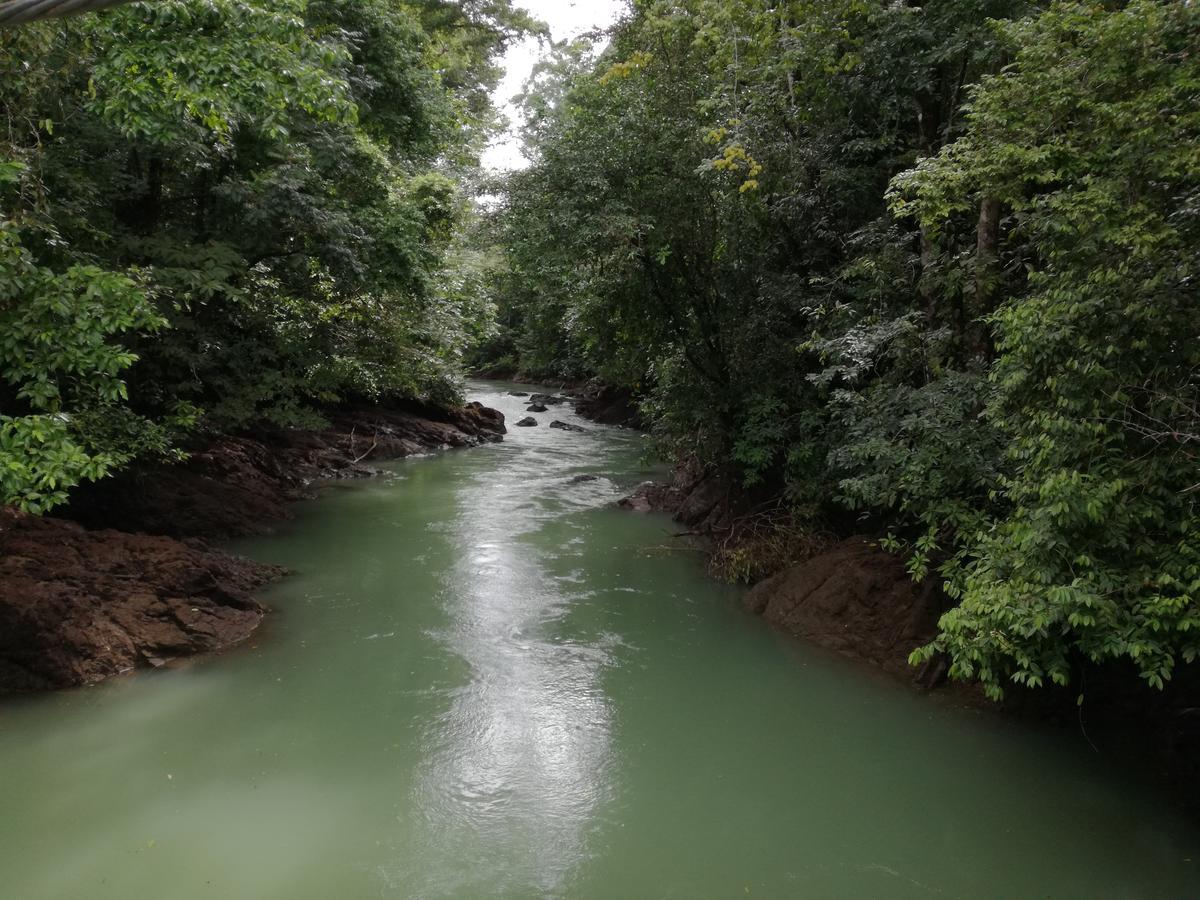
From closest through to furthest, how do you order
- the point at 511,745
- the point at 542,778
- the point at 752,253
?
the point at 542,778, the point at 511,745, the point at 752,253

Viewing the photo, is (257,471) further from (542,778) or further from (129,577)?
(542,778)

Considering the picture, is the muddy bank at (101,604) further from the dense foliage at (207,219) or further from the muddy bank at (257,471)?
the muddy bank at (257,471)

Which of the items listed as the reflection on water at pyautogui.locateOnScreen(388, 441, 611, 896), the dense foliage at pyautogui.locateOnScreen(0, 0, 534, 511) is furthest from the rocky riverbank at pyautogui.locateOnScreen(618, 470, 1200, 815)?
the dense foliage at pyautogui.locateOnScreen(0, 0, 534, 511)

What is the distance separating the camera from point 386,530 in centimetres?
1211

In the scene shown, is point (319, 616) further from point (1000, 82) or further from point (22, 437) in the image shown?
point (1000, 82)

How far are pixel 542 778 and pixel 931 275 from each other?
573 centimetres

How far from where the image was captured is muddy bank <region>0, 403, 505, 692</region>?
6617 mm

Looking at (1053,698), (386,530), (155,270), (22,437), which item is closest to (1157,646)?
(1053,698)

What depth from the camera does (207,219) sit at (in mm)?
10000

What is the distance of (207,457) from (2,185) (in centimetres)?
729

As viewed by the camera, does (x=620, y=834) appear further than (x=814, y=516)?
No

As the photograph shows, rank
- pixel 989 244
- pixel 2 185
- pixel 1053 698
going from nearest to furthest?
1. pixel 2 185
2. pixel 1053 698
3. pixel 989 244

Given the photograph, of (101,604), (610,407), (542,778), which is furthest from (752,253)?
(610,407)

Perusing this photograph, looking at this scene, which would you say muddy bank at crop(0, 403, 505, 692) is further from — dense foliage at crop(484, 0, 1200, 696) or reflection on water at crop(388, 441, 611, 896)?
dense foliage at crop(484, 0, 1200, 696)
